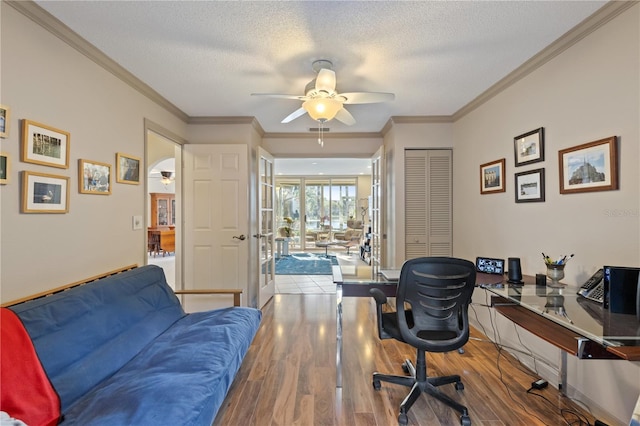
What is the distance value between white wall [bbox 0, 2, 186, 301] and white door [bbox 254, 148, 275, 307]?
1506 millimetres

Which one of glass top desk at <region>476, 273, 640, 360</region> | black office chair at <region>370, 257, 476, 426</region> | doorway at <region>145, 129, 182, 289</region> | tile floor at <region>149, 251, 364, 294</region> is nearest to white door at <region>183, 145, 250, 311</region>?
tile floor at <region>149, 251, 364, 294</region>

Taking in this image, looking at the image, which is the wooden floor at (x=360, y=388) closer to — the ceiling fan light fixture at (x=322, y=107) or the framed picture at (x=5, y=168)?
the framed picture at (x=5, y=168)

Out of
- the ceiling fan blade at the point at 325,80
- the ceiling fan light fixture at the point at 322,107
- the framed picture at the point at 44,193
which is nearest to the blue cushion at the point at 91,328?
the framed picture at the point at 44,193

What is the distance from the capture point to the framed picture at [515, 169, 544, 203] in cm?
237

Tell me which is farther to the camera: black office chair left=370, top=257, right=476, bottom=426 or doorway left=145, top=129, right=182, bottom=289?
doorway left=145, top=129, right=182, bottom=289

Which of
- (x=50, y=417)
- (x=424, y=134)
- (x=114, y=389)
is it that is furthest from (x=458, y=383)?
(x=424, y=134)

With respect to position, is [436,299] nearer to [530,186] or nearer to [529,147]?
[530,186]

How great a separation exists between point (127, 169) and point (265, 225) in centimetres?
204

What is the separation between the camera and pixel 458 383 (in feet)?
7.04

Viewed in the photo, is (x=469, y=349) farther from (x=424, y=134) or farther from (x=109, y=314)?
(x=109, y=314)

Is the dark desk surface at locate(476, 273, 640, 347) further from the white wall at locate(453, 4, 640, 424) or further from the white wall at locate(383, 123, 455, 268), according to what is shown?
the white wall at locate(383, 123, 455, 268)

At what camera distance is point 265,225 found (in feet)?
14.3

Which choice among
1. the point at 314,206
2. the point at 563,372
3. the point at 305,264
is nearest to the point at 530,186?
the point at 563,372

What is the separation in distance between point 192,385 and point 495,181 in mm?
3130
